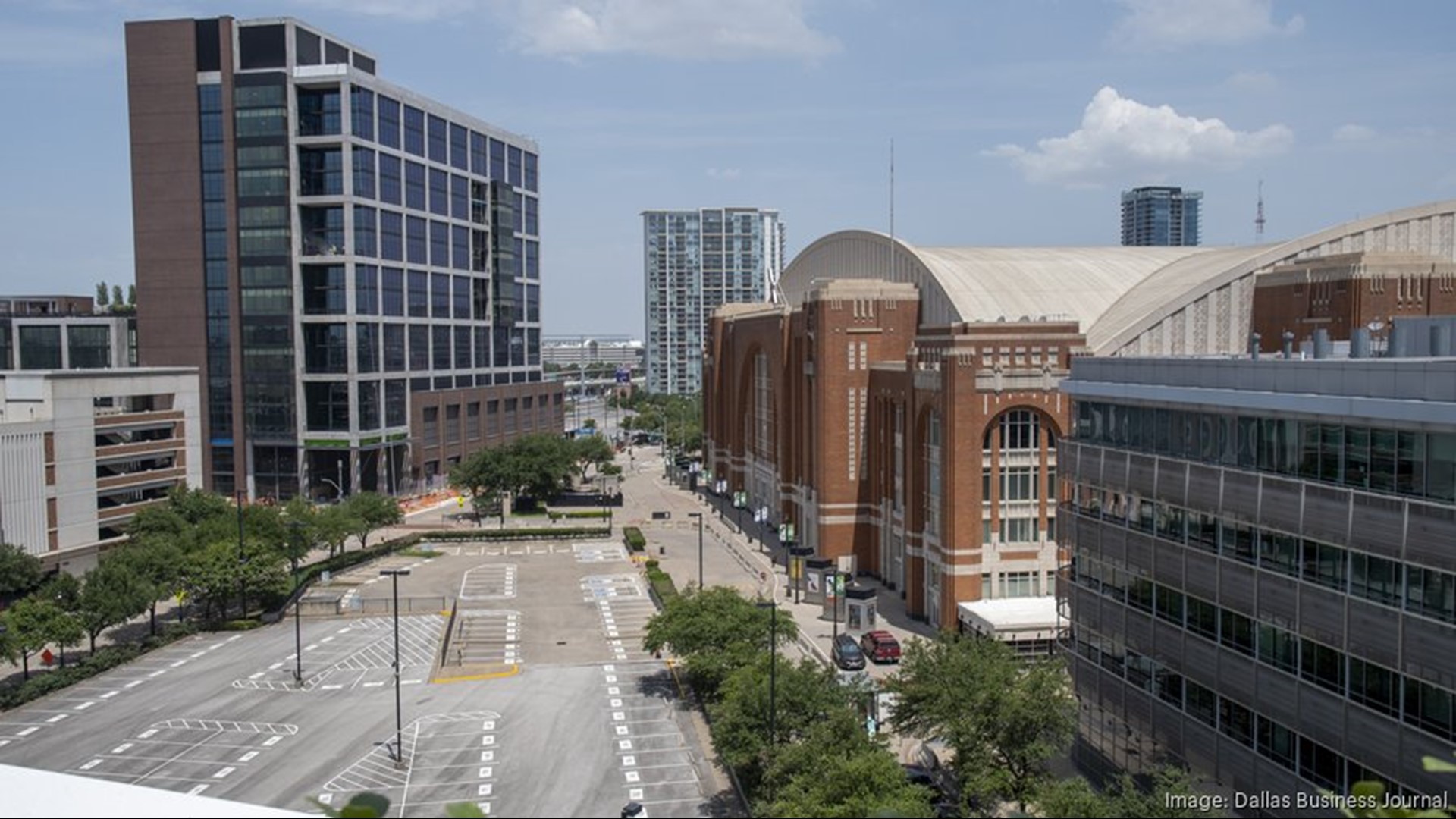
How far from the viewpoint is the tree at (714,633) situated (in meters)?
45.3

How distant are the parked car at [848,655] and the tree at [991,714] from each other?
1582cm

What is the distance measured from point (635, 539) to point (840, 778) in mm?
62359

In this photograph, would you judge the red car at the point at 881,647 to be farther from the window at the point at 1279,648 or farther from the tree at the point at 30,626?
the tree at the point at 30,626

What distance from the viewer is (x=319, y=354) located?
10869cm

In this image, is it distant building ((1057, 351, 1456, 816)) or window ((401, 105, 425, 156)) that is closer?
distant building ((1057, 351, 1456, 816))

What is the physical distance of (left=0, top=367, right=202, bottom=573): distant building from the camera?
69312 mm

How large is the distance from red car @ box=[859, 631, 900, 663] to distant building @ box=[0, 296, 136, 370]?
89.2 meters

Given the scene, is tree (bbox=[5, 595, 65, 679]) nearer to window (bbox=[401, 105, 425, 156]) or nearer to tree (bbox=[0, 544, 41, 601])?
tree (bbox=[0, 544, 41, 601])

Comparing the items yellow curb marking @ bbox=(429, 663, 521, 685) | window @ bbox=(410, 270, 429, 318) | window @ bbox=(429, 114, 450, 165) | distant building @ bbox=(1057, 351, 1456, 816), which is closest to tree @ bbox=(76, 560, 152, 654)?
yellow curb marking @ bbox=(429, 663, 521, 685)

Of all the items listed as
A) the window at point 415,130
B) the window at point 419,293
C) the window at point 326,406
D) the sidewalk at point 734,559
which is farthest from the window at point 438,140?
the sidewalk at point 734,559

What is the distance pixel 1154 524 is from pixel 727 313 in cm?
8343

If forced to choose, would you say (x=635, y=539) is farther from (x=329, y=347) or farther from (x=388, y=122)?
(x=388, y=122)

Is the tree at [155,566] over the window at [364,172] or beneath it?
beneath

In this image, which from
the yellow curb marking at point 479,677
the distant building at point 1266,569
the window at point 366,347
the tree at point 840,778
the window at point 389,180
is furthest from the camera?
the window at point 389,180
